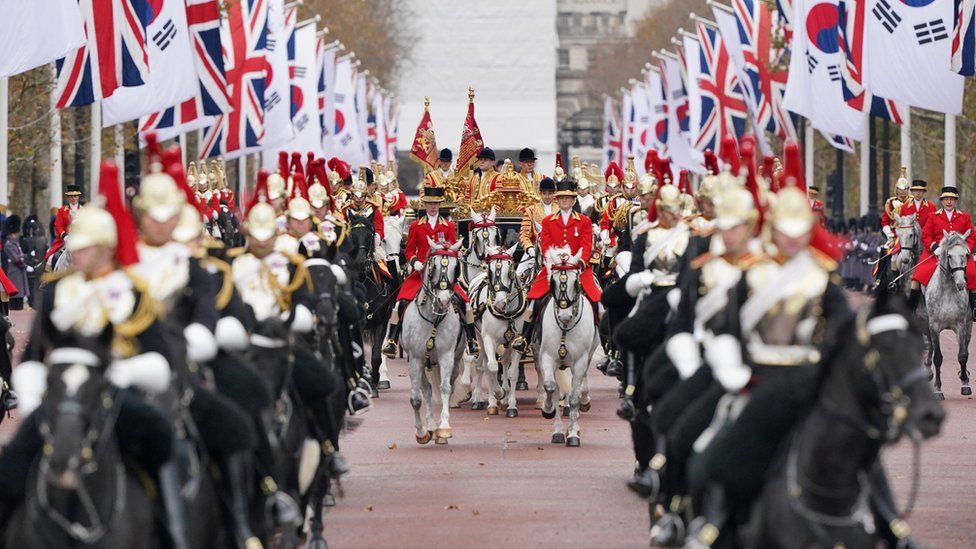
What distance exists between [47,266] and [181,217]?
800 inches

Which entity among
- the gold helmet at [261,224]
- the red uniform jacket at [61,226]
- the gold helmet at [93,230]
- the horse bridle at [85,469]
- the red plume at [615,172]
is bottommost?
the red uniform jacket at [61,226]

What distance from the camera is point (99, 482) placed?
9242mm

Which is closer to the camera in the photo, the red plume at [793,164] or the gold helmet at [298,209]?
the red plume at [793,164]

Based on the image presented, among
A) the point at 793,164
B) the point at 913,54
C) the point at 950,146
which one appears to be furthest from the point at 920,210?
the point at 793,164

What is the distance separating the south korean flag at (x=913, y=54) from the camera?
1143 inches

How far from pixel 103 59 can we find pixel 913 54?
32.5 ft

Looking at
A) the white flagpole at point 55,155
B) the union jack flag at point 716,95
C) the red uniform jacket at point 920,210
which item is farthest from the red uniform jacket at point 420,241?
the union jack flag at point 716,95

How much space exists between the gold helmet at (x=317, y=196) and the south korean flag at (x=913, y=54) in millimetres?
13479

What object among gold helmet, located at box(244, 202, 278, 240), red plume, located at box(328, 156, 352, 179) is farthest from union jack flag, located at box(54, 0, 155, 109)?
gold helmet, located at box(244, 202, 278, 240)

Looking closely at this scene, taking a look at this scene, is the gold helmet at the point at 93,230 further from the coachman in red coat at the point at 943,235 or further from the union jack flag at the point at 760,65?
the union jack flag at the point at 760,65

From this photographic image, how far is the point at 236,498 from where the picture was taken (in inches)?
429

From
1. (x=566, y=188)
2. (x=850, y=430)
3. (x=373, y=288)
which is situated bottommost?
(x=373, y=288)

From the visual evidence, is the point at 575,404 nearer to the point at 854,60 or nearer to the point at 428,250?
the point at 428,250

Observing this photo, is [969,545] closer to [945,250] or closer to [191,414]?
[191,414]
